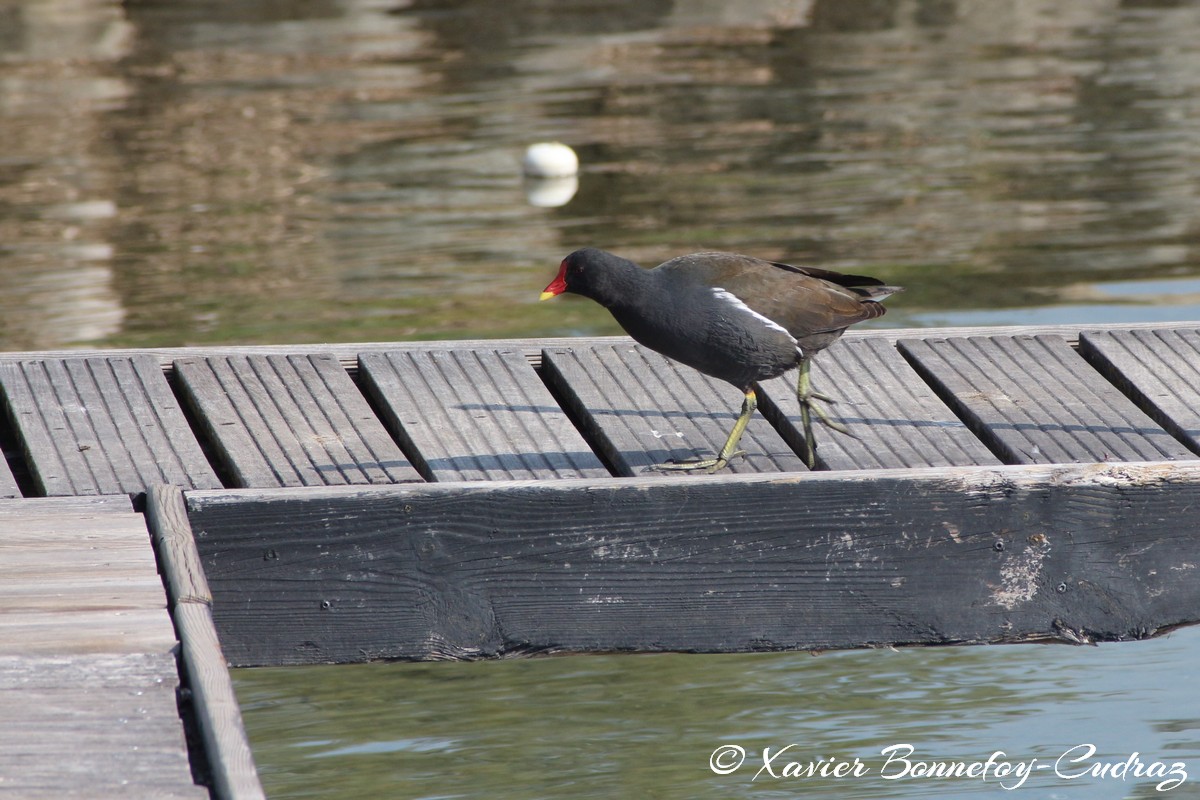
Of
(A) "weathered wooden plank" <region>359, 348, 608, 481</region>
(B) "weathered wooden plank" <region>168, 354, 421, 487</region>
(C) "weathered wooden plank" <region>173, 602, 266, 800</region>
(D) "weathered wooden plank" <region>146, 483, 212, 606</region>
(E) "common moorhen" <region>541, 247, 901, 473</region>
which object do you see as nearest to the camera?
(C) "weathered wooden plank" <region>173, 602, 266, 800</region>

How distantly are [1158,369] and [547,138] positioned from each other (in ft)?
29.2

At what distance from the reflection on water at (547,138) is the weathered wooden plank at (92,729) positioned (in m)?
5.48

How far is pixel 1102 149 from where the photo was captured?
1345 centimetres

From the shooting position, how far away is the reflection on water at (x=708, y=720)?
494 centimetres

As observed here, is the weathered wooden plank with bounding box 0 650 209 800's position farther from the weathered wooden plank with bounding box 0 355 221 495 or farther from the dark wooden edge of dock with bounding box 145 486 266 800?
the weathered wooden plank with bounding box 0 355 221 495

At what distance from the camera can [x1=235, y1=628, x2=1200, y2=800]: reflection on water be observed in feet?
16.2

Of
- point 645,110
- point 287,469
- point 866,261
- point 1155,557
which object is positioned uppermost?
point 287,469

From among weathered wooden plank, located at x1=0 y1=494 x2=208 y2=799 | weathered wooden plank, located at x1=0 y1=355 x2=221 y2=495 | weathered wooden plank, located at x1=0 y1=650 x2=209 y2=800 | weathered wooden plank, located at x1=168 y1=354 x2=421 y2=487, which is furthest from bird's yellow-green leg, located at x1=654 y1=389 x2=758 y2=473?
weathered wooden plank, located at x1=0 y1=650 x2=209 y2=800

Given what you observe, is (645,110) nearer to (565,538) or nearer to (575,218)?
(575,218)

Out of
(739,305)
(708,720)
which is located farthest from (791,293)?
(708,720)

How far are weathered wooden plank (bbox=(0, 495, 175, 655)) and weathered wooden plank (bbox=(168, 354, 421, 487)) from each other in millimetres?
523

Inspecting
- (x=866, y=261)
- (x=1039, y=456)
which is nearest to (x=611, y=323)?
(x=866, y=261)

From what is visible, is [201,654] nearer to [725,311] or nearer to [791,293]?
[725,311]

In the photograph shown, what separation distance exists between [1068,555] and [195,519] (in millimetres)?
2328
